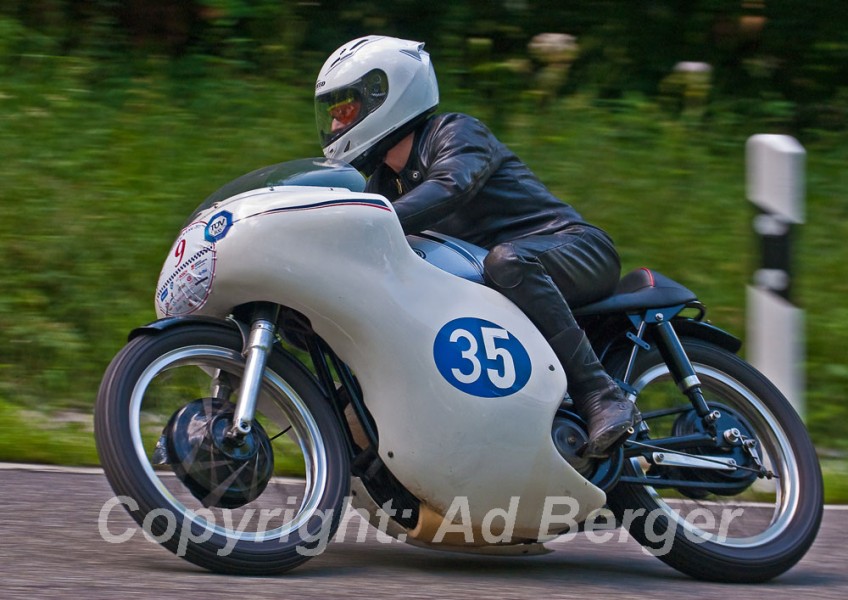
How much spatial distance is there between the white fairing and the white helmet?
0.44m

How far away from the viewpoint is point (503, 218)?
14.1 feet

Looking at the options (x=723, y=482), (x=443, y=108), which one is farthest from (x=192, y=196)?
(x=723, y=482)

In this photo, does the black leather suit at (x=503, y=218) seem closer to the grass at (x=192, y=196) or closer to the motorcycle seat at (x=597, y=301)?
the motorcycle seat at (x=597, y=301)

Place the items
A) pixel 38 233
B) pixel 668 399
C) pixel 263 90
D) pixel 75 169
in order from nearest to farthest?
pixel 668 399 < pixel 38 233 < pixel 75 169 < pixel 263 90

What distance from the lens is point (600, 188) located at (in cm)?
753

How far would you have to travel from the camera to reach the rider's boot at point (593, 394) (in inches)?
157

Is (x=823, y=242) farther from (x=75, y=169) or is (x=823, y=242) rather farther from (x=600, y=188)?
(x=75, y=169)

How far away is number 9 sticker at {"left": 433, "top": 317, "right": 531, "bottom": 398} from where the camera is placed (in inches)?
152

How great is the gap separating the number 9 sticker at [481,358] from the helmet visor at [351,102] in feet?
2.47

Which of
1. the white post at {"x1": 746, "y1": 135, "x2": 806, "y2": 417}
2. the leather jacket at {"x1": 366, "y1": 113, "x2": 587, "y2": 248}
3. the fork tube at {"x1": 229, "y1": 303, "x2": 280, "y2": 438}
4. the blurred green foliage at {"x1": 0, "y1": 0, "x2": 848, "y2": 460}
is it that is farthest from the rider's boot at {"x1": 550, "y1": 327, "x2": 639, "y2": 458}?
the blurred green foliage at {"x1": 0, "y1": 0, "x2": 848, "y2": 460}

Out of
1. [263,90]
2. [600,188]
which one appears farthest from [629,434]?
[263,90]

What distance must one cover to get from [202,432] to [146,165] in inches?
157

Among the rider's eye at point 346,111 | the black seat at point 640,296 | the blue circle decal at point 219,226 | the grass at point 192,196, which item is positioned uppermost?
the rider's eye at point 346,111

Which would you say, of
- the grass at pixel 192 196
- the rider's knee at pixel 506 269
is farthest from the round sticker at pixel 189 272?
the grass at pixel 192 196
